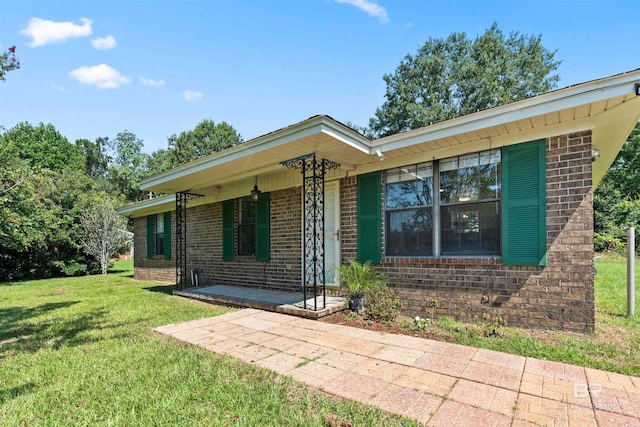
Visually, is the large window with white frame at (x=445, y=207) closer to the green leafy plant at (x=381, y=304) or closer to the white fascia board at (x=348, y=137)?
the green leafy plant at (x=381, y=304)

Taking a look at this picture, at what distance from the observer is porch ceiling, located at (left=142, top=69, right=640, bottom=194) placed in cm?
350

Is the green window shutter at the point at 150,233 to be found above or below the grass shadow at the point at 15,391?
above

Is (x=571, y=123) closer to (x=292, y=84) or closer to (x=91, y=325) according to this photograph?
(x=91, y=325)

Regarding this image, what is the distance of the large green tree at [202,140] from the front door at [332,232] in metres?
26.2

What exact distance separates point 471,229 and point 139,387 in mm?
4325

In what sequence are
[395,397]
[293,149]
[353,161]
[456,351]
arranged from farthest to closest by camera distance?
1. [353,161]
2. [293,149]
3. [456,351]
4. [395,397]

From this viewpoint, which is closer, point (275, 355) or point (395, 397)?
point (395, 397)

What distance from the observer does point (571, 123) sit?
3885 millimetres

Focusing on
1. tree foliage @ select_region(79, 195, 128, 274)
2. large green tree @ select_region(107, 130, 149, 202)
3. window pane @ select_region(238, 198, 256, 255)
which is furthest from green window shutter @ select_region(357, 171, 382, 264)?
large green tree @ select_region(107, 130, 149, 202)

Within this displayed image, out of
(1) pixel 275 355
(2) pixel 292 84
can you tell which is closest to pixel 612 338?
(1) pixel 275 355

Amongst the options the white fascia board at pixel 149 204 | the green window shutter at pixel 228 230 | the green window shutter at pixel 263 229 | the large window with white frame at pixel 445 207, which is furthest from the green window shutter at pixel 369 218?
the white fascia board at pixel 149 204

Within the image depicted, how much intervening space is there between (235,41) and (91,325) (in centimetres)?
656

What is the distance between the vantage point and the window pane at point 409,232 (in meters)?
5.00

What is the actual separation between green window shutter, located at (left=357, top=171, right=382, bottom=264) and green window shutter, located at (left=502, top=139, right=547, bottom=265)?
184cm
